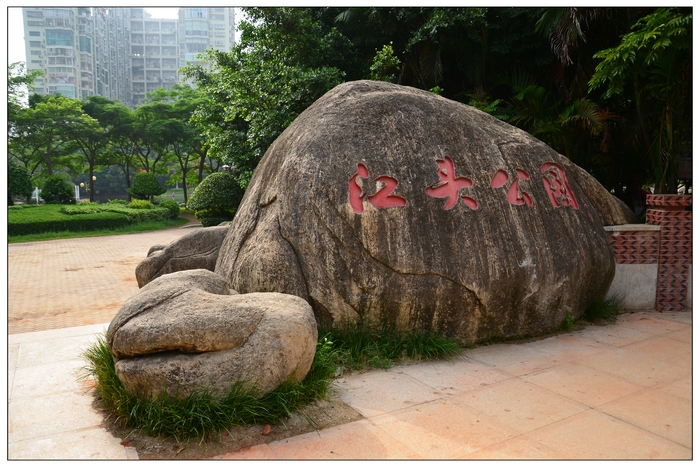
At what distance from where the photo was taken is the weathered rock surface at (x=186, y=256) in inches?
267

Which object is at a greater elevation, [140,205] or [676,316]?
[140,205]

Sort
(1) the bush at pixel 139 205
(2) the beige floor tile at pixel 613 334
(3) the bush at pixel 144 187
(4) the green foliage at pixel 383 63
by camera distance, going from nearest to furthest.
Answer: (2) the beige floor tile at pixel 613 334 → (4) the green foliage at pixel 383 63 → (1) the bush at pixel 139 205 → (3) the bush at pixel 144 187

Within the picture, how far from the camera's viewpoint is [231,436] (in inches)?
133

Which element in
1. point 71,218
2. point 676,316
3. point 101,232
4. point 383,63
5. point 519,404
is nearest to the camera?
point 519,404

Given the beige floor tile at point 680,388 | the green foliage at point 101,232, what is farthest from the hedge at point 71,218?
the beige floor tile at point 680,388

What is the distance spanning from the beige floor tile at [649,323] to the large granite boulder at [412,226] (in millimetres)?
832

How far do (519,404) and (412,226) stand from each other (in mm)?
1796

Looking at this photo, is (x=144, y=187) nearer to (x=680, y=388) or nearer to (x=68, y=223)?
(x=68, y=223)

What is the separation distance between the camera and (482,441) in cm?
339

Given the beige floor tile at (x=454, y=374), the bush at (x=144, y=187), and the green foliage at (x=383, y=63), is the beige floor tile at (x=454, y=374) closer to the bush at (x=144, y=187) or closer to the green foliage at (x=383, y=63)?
the green foliage at (x=383, y=63)

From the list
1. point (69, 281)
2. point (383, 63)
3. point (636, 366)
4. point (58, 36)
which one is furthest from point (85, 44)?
point (636, 366)

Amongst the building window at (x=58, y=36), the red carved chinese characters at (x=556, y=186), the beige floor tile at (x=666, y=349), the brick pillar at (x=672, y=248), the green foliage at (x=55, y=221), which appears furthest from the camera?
the building window at (x=58, y=36)

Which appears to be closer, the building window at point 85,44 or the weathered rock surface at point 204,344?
the weathered rock surface at point 204,344

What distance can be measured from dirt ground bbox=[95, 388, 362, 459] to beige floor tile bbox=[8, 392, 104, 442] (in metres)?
0.17
